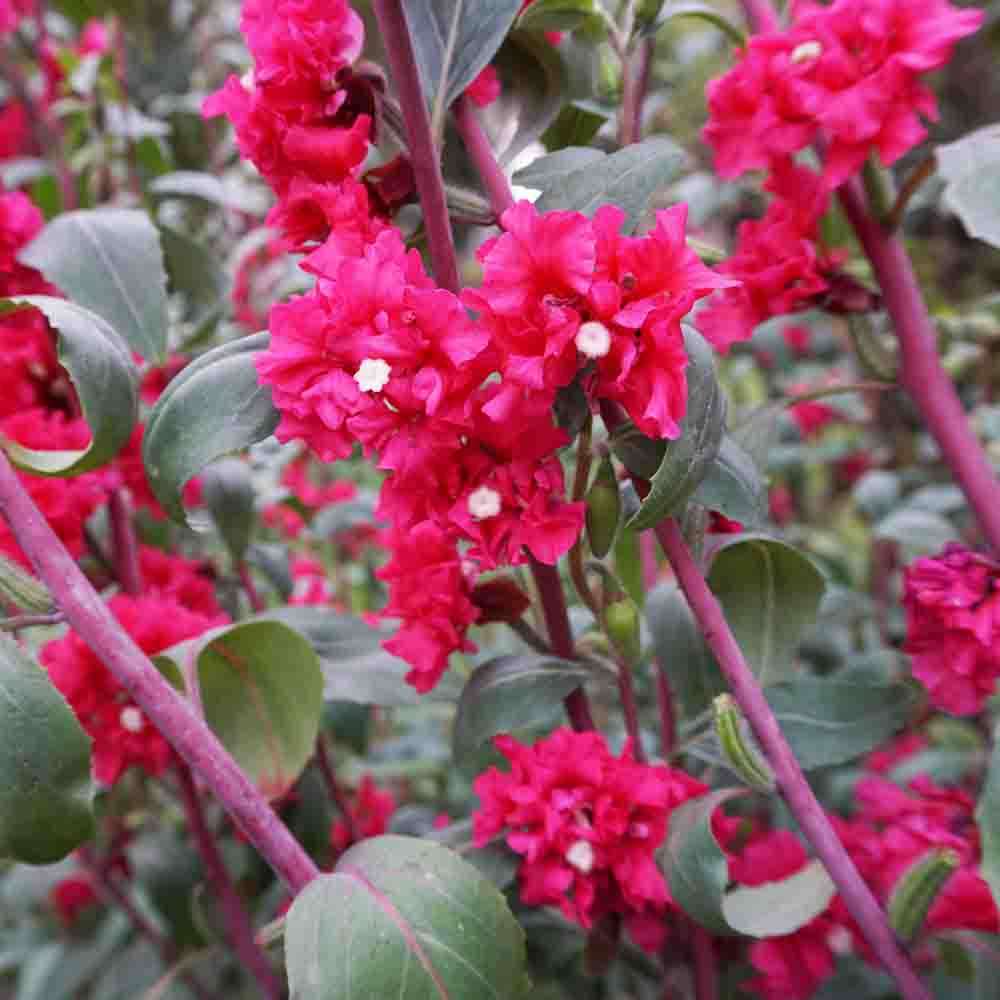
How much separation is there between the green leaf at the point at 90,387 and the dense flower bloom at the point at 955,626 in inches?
19.8

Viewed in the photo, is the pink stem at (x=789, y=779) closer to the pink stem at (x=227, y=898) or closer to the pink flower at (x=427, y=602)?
the pink flower at (x=427, y=602)

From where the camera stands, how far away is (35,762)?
59 cm

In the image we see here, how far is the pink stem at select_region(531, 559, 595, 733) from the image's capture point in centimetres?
68

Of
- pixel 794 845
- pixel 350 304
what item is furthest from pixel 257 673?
pixel 794 845

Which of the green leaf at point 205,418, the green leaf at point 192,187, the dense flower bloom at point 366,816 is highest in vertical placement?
the green leaf at point 192,187

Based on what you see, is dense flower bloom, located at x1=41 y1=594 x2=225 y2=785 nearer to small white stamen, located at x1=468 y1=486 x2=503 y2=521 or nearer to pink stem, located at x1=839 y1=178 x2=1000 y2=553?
small white stamen, located at x1=468 y1=486 x2=503 y2=521

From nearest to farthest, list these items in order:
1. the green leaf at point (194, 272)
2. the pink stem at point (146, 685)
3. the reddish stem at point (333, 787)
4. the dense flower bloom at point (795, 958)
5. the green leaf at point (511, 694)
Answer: the pink stem at point (146, 685) → the green leaf at point (511, 694) → the dense flower bloom at point (795, 958) → the reddish stem at point (333, 787) → the green leaf at point (194, 272)

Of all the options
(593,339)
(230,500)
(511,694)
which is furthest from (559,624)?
(230,500)

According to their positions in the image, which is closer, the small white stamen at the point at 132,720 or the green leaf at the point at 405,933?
the green leaf at the point at 405,933

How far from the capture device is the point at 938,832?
2.59 ft

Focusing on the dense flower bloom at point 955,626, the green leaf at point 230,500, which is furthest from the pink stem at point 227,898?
the dense flower bloom at point 955,626

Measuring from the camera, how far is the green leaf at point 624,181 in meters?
0.56

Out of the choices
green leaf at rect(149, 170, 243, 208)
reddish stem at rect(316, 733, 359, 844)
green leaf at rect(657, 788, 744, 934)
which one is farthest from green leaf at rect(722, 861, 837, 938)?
green leaf at rect(149, 170, 243, 208)

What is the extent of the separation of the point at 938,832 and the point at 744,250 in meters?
0.44
